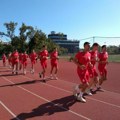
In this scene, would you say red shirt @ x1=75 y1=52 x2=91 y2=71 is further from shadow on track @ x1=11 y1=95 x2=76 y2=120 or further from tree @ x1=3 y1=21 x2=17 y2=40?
tree @ x1=3 y1=21 x2=17 y2=40

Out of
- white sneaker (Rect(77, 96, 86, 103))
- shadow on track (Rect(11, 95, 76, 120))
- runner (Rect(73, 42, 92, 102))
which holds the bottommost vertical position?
shadow on track (Rect(11, 95, 76, 120))

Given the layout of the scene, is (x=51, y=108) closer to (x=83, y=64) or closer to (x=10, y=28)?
(x=83, y=64)

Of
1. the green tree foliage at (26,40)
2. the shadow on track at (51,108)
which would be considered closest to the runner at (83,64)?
the shadow on track at (51,108)

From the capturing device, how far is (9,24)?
264 feet

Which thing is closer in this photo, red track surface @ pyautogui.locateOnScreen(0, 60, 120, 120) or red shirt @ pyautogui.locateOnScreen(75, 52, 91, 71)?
red track surface @ pyautogui.locateOnScreen(0, 60, 120, 120)

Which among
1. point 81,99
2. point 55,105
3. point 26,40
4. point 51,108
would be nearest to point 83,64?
point 81,99

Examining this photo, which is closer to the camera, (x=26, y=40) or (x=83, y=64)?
(x=83, y=64)

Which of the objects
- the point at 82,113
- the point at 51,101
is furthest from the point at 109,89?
the point at 82,113

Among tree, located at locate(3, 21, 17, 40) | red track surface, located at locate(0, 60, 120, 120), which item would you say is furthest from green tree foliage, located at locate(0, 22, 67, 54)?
red track surface, located at locate(0, 60, 120, 120)

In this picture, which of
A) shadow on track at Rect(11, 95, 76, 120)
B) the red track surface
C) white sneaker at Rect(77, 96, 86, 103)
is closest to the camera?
the red track surface

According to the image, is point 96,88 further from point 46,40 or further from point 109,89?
point 46,40

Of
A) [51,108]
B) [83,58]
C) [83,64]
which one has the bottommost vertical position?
[51,108]

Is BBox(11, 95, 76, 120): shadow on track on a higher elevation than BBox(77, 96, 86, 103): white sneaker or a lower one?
lower

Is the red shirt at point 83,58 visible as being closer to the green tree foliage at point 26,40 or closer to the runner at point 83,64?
the runner at point 83,64
